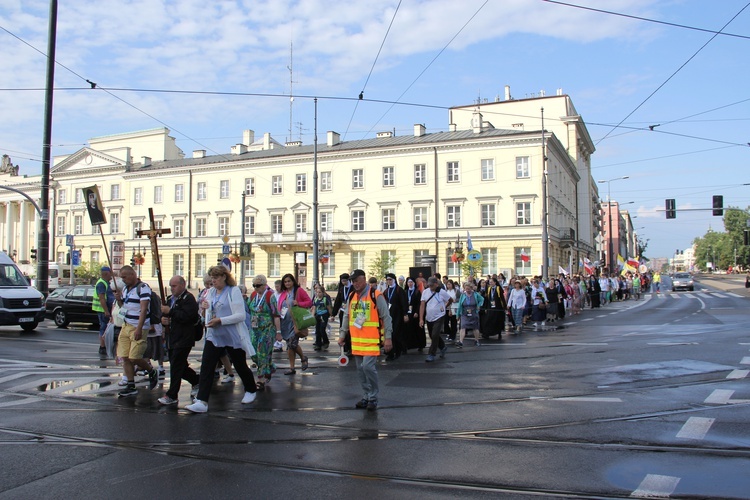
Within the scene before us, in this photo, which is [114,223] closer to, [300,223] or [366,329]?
[300,223]

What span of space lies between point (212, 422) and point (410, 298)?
8.59 meters

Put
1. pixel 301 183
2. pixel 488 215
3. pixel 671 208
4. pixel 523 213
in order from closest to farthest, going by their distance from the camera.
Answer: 1. pixel 671 208
2. pixel 523 213
3. pixel 488 215
4. pixel 301 183

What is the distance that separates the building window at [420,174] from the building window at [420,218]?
2.36m

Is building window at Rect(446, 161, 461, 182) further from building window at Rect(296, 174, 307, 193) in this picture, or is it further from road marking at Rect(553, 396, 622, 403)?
road marking at Rect(553, 396, 622, 403)

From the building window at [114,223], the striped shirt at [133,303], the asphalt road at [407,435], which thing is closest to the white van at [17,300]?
the asphalt road at [407,435]

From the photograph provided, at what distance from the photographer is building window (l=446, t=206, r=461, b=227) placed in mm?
56303

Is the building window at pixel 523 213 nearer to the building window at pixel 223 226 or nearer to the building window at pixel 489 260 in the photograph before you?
the building window at pixel 489 260

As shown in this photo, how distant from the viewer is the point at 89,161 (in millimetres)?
72875

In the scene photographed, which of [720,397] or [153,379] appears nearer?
[720,397]

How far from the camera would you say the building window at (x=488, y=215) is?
55078mm

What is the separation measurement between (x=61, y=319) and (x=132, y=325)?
49.7ft

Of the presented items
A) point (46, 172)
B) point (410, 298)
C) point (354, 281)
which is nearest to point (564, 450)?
point (354, 281)

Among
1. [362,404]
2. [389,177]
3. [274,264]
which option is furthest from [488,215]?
[362,404]

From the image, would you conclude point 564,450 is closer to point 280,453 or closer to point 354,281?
point 280,453
